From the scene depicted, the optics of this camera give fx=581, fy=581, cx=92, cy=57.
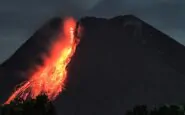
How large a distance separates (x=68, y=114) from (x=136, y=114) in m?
105

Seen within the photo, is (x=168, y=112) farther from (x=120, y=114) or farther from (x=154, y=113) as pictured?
(x=120, y=114)

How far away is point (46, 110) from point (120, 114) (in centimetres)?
13968

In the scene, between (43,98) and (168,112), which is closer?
(43,98)

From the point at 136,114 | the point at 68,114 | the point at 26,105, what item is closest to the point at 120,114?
the point at 68,114

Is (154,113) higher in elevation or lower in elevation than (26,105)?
higher

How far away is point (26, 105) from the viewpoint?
63.0 metres

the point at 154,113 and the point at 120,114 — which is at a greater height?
the point at 120,114

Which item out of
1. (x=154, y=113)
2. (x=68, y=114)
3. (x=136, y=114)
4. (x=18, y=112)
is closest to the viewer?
(x=18, y=112)

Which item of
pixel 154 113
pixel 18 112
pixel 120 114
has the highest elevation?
pixel 120 114

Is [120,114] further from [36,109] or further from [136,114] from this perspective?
Answer: [36,109]

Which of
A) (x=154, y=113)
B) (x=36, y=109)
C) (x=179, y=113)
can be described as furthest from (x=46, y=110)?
(x=179, y=113)

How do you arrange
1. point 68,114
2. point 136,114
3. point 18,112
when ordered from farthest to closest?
point 68,114 → point 136,114 → point 18,112

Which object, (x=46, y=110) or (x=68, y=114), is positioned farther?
(x=68, y=114)

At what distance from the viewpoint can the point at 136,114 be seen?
9569 cm
